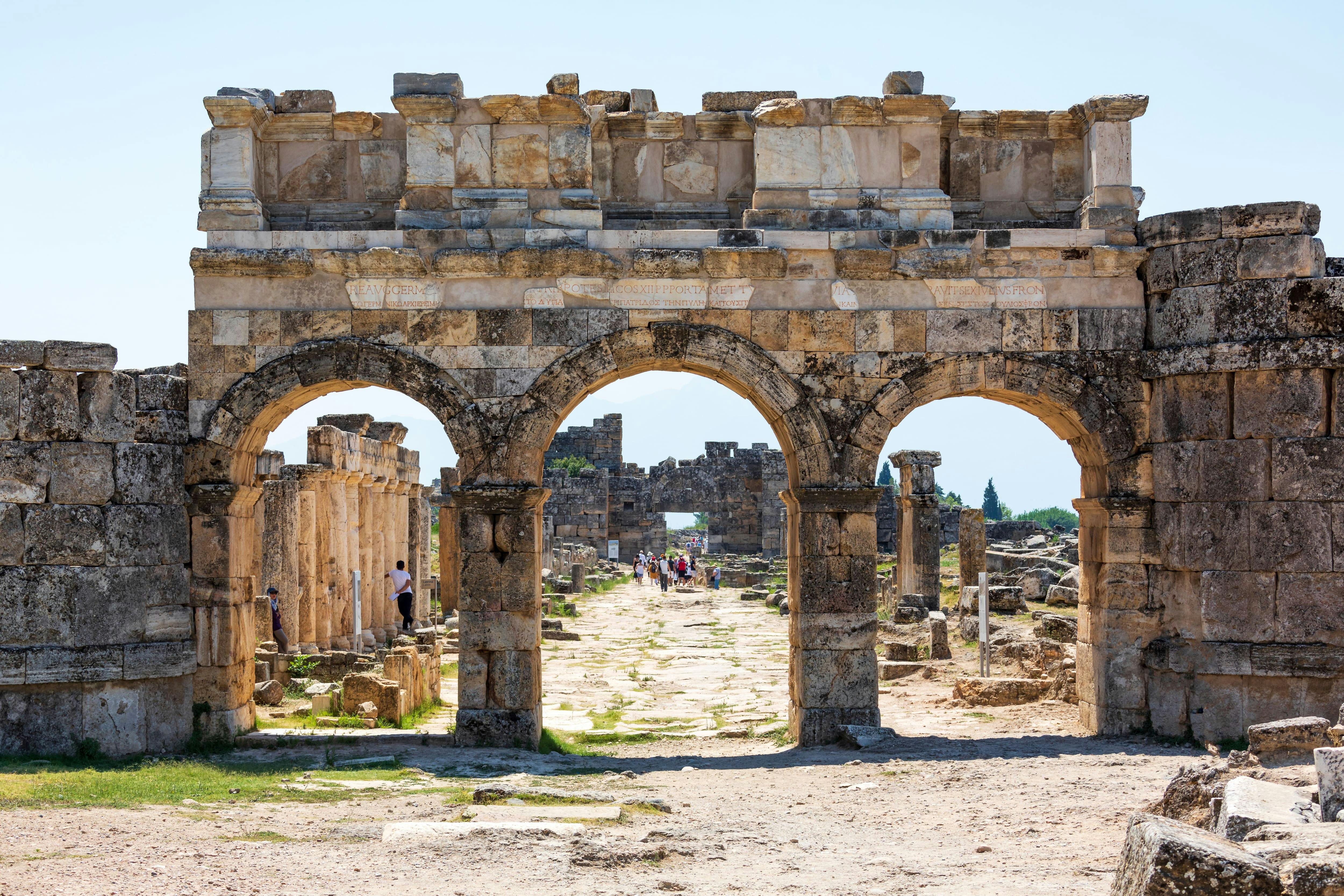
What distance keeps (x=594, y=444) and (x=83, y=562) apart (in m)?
35.9

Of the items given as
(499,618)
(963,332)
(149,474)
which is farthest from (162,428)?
(963,332)

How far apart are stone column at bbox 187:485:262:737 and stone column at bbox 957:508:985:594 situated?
13.9 m

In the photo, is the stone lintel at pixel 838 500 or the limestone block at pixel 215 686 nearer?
the limestone block at pixel 215 686

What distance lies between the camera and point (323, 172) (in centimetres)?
1174

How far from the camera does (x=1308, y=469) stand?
34.4 ft

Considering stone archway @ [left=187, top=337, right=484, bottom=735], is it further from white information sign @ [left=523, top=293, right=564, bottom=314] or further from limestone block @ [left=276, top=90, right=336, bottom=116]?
limestone block @ [left=276, top=90, right=336, bottom=116]

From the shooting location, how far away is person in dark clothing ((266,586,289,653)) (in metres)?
15.2

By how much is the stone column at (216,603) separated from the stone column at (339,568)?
231 inches

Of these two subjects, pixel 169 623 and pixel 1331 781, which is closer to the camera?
pixel 1331 781

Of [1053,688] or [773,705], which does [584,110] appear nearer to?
[773,705]

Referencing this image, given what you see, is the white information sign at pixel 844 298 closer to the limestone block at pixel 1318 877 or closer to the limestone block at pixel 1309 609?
the limestone block at pixel 1309 609

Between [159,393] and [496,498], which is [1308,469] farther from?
[159,393]

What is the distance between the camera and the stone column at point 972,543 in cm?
2189

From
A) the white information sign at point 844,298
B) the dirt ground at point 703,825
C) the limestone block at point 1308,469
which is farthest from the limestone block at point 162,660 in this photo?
the limestone block at point 1308,469
